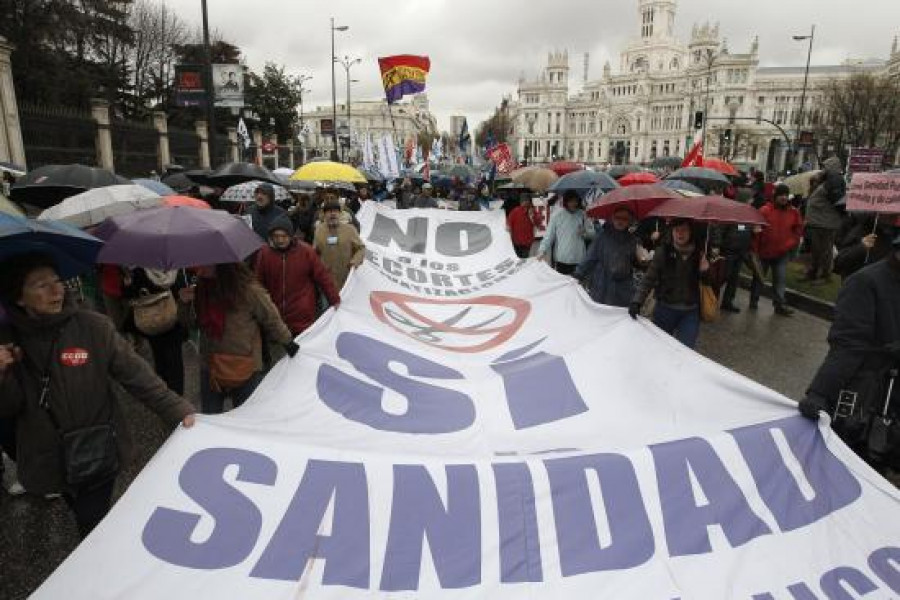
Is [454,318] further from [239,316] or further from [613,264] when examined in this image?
[239,316]

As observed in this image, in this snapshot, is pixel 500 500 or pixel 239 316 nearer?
pixel 500 500

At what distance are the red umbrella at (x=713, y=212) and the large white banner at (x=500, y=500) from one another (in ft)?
4.66

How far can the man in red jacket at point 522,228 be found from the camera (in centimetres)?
1040

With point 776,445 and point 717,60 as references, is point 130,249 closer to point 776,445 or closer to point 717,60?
point 776,445

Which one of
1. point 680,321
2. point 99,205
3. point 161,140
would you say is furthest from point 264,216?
point 161,140

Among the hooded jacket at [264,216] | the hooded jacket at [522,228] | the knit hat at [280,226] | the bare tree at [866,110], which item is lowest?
the hooded jacket at [522,228]

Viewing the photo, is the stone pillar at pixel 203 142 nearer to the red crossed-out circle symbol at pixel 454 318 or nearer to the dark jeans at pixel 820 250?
the red crossed-out circle symbol at pixel 454 318

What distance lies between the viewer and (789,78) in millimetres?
113188

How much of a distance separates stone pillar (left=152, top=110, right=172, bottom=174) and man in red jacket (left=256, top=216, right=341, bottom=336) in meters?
21.5

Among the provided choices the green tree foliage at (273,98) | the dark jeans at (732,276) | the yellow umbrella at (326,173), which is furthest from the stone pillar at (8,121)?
the green tree foliage at (273,98)

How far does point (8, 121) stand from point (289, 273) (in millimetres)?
16177

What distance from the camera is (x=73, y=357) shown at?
2588 millimetres

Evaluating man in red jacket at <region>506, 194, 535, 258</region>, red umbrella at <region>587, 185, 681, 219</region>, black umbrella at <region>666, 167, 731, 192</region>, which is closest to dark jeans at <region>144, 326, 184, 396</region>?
red umbrella at <region>587, 185, 681, 219</region>

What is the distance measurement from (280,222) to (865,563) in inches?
169
